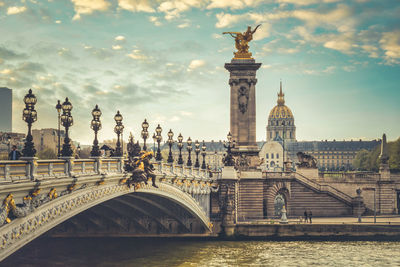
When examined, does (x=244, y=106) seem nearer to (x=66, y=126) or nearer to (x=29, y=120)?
(x=66, y=126)

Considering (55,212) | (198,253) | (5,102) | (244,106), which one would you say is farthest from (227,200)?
(55,212)

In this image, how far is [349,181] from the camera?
240 ft

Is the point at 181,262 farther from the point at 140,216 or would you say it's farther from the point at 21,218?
the point at 21,218

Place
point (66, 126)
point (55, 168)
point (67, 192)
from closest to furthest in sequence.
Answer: point (55, 168)
point (67, 192)
point (66, 126)

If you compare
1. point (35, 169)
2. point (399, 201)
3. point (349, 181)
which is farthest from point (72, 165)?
point (399, 201)

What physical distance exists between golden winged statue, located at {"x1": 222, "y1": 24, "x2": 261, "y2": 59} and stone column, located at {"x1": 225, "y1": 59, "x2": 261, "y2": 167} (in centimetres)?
139

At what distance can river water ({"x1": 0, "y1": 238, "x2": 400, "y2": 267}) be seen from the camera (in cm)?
3991

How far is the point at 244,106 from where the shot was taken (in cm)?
7144

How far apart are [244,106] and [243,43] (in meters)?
8.78

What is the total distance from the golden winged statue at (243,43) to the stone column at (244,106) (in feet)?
4.55

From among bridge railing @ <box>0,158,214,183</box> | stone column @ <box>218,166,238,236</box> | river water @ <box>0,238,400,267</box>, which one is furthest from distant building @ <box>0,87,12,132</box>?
stone column @ <box>218,166,238,236</box>

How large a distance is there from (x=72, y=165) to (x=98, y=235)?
2791 centimetres

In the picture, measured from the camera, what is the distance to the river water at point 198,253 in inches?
1571

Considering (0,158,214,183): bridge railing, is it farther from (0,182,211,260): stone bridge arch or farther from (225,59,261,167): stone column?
(225,59,261,167): stone column
